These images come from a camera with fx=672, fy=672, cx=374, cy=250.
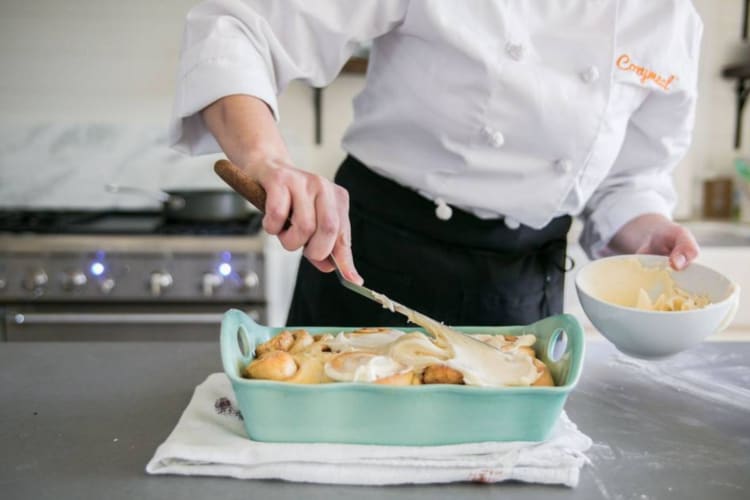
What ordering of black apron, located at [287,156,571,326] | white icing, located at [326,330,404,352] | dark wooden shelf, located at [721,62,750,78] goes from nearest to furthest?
white icing, located at [326,330,404,352]
black apron, located at [287,156,571,326]
dark wooden shelf, located at [721,62,750,78]

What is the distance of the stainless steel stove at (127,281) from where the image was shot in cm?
193

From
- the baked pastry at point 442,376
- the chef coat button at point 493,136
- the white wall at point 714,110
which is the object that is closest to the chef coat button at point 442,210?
the chef coat button at point 493,136

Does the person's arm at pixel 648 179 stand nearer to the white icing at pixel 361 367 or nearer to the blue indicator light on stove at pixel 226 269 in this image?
the white icing at pixel 361 367

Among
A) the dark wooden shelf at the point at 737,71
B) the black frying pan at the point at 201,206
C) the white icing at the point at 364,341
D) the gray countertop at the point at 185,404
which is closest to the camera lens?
the gray countertop at the point at 185,404

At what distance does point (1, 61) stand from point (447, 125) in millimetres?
2032

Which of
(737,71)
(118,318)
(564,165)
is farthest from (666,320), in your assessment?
(737,71)

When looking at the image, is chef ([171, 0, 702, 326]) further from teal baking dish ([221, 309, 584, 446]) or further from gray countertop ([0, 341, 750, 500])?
teal baking dish ([221, 309, 584, 446])

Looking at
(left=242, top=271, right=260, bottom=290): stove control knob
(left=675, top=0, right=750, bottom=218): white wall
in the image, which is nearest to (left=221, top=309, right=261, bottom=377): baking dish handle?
(left=242, top=271, right=260, bottom=290): stove control knob

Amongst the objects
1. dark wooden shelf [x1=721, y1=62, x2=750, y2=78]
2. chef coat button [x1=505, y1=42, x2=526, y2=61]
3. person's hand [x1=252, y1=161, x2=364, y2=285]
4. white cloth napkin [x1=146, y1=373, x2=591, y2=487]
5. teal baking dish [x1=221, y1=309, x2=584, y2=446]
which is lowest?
white cloth napkin [x1=146, y1=373, x2=591, y2=487]

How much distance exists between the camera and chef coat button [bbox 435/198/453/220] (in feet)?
3.36

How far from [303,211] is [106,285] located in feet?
4.94

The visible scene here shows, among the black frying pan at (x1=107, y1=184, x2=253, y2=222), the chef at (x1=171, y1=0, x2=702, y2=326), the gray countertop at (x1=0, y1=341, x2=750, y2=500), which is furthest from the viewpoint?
the black frying pan at (x1=107, y1=184, x2=253, y2=222)

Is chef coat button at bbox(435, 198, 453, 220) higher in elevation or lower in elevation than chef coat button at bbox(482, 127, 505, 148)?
lower

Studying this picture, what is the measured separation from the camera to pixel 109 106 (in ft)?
7.82
